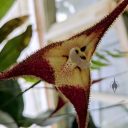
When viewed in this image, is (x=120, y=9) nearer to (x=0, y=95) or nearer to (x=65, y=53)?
(x=65, y=53)

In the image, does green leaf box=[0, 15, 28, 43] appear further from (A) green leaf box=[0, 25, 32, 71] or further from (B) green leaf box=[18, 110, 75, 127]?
(B) green leaf box=[18, 110, 75, 127]

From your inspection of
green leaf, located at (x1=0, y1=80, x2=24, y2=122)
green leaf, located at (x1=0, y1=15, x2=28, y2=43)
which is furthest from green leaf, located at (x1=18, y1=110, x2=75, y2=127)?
green leaf, located at (x1=0, y1=15, x2=28, y2=43)

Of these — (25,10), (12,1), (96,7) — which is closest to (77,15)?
(96,7)

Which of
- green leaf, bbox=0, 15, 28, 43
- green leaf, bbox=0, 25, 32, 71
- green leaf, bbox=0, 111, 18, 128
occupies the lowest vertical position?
green leaf, bbox=0, 111, 18, 128

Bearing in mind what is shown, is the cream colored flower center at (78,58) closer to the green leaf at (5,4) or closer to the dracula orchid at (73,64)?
the dracula orchid at (73,64)

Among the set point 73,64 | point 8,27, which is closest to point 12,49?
point 8,27

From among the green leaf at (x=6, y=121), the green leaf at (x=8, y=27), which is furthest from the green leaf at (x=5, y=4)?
the green leaf at (x=6, y=121)
